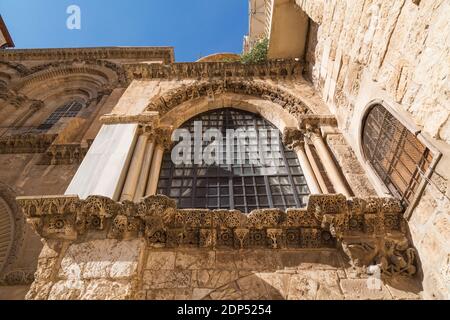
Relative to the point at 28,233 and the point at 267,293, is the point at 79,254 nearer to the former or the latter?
the point at 267,293

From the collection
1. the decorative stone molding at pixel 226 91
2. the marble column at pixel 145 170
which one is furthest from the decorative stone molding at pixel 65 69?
the marble column at pixel 145 170

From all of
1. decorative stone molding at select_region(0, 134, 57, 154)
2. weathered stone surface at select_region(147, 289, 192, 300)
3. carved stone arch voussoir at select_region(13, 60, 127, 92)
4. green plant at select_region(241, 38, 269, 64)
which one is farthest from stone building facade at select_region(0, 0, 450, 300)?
carved stone arch voussoir at select_region(13, 60, 127, 92)

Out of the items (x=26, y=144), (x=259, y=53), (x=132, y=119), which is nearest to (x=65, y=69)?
(x=26, y=144)

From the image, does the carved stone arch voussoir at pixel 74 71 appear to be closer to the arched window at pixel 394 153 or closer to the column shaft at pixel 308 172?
the column shaft at pixel 308 172

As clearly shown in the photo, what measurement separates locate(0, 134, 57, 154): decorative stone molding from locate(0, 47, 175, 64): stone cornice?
932cm

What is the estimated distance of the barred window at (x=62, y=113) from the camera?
10383mm

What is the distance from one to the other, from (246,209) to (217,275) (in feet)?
5.24

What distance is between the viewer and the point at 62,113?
1158cm

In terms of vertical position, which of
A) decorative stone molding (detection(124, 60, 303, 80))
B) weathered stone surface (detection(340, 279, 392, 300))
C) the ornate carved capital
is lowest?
weathered stone surface (detection(340, 279, 392, 300))

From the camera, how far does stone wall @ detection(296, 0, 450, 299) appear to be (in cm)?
282

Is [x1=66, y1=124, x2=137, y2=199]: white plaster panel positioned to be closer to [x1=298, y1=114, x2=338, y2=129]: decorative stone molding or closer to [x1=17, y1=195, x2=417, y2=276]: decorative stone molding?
[x1=17, y1=195, x2=417, y2=276]: decorative stone molding

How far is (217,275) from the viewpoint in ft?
10.9

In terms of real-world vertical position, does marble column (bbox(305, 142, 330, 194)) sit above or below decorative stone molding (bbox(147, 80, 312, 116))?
below
